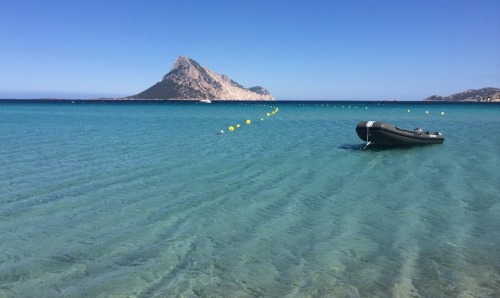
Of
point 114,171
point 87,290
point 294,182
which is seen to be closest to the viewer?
point 87,290

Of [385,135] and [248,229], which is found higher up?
[385,135]

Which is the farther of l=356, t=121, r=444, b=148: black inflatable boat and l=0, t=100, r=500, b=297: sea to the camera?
l=356, t=121, r=444, b=148: black inflatable boat

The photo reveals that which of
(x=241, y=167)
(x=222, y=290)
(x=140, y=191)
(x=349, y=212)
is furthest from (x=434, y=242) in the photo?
(x=241, y=167)

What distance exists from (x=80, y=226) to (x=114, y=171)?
677cm

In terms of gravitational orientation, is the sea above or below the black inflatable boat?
below

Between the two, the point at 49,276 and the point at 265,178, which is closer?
the point at 49,276

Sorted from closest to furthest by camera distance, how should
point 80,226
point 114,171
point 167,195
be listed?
point 80,226 → point 167,195 → point 114,171

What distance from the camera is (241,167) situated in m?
16.7

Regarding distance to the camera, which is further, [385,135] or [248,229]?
[385,135]

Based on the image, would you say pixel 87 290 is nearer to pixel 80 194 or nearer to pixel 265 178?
pixel 80 194

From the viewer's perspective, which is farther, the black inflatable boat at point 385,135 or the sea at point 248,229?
the black inflatable boat at point 385,135

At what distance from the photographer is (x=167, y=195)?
39.3ft

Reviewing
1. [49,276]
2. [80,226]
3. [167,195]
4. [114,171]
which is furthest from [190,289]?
[114,171]

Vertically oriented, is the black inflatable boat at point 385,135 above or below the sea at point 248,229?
above
